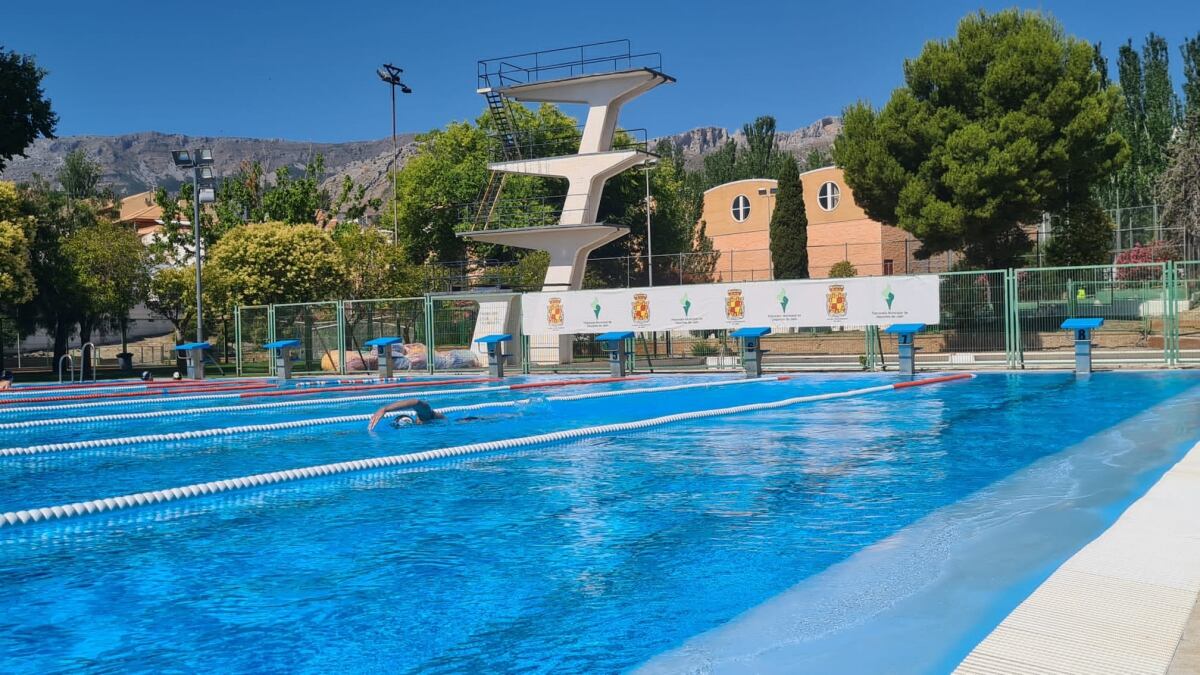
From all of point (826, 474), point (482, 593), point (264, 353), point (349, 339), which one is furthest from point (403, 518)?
point (264, 353)

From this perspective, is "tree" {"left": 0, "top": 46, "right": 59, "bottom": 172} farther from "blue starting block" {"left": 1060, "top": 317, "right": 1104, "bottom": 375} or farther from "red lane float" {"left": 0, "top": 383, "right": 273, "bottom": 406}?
"blue starting block" {"left": 1060, "top": 317, "right": 1104, "bottom": 375}

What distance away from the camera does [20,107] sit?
35375 mm

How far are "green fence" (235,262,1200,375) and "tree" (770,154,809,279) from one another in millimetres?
20869

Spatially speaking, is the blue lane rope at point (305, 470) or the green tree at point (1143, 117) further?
the green tree at point (1143, 117)

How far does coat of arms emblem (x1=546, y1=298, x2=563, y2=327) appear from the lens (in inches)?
1026

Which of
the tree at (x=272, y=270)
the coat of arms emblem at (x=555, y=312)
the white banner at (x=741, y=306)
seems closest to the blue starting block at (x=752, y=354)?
the white banner at (x=741, y=306)

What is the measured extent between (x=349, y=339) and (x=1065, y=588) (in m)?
27.3

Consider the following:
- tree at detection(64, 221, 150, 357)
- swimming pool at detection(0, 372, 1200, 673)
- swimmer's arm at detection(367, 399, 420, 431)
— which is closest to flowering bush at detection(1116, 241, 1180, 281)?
swimming pool at detection(0, 372, 1200, 673)

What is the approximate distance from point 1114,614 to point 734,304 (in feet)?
64.9

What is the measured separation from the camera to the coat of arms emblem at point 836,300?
73.0 ft

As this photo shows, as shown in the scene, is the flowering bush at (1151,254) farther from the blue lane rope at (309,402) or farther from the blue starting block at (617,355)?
the blue lane rope at (309,402)

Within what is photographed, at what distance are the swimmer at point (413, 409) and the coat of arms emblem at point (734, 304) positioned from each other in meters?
10.9

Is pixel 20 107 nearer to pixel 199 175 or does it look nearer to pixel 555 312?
pixel 199 175

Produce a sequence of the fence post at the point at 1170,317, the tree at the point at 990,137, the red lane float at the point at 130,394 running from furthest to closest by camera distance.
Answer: the tree at the point at 990,137
the red lane float at the point at 130,394
the fence post at the point at 1170,317
